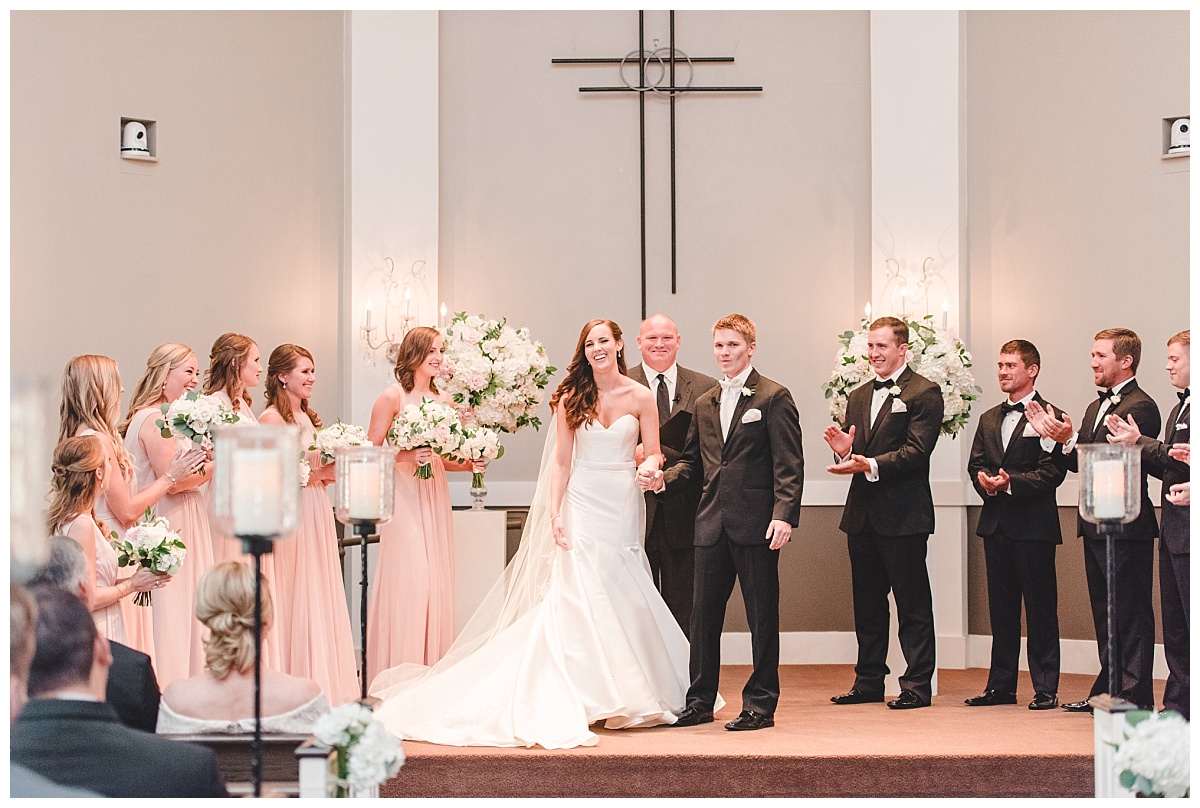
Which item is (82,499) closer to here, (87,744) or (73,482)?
(73,482)

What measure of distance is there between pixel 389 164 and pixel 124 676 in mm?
5049

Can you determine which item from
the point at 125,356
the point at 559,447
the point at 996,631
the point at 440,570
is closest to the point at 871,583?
the point at 996,631

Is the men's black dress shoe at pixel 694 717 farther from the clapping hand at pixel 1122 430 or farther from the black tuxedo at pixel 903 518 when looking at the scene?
the clapping hand at pixel 1122 430

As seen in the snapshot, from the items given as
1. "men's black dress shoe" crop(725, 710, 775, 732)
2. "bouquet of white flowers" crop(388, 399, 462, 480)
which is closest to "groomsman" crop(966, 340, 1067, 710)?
"men's black dress shoe" crop(725, 710, 775, 732)

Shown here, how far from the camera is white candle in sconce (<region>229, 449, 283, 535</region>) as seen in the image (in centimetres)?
317

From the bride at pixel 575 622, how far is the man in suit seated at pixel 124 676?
1.62m

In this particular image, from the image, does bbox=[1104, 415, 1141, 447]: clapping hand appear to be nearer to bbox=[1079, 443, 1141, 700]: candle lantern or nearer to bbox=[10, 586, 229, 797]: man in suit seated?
bbox=[1079, 443, 1141, 700]: candle lantern

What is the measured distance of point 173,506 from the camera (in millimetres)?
5410

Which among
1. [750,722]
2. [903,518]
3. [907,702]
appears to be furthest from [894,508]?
[750,722]

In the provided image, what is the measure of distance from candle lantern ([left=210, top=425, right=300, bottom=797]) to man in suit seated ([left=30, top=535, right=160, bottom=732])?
0.52 m

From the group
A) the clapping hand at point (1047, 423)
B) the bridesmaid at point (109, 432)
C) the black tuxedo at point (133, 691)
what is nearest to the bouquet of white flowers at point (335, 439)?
the bridesmaid at point (109, 432)

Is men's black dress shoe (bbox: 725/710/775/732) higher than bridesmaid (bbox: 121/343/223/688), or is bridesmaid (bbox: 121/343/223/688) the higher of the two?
bridesmaid (bbox: 121/343/223/688)

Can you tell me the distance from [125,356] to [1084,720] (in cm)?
524

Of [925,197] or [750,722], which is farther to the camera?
[925,197]
